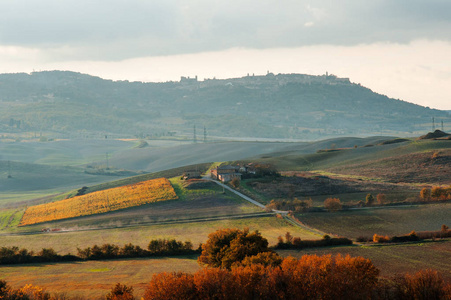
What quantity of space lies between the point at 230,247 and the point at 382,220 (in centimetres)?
3238

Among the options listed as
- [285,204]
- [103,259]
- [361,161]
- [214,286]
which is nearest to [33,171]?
[361,161]

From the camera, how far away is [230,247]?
50.1 m

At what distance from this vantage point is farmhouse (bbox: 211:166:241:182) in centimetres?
11138

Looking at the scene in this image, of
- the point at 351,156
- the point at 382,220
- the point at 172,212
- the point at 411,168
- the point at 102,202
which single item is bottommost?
the point at 172,212

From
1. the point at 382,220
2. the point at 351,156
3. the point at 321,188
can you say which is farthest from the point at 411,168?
the point at 382,220

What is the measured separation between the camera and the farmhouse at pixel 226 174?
111 meters

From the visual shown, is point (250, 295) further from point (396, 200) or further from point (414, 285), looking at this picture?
point (396, 200)

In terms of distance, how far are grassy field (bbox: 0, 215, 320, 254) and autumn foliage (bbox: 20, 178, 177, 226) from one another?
12390mm

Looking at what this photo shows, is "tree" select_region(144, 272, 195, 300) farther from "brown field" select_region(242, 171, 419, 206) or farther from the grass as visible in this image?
the grass

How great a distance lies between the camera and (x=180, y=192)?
102750 mm

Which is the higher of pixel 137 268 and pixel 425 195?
pixel 425 195

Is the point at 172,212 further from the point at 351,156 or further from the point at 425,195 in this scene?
the point at 351,156

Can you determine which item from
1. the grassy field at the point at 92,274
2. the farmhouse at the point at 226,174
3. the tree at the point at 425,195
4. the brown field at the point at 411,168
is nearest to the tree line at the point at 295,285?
the grassy field at the point at 92,274

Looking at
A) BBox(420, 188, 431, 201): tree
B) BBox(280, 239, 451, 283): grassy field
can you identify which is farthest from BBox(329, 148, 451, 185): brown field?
BBox(280, 239, 451, 283): grassy field
